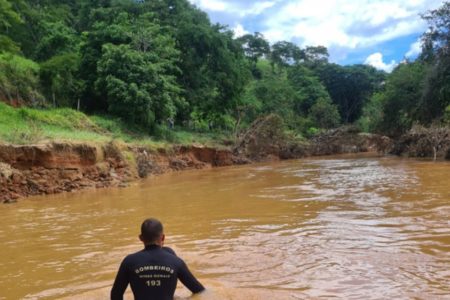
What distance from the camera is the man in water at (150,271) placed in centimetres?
400

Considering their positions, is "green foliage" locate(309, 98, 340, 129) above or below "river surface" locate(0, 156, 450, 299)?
→ above

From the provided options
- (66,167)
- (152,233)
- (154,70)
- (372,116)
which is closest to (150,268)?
(152,233)

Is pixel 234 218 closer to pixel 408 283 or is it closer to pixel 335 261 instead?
pixel 335 261

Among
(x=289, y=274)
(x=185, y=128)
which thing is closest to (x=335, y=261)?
(x=289, y=274)

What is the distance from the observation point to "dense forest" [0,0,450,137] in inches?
1078

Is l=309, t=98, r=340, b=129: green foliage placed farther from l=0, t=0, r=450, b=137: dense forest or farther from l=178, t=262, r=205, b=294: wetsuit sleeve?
l=178, t=262, r=205, b=294: wetsuit sleeve

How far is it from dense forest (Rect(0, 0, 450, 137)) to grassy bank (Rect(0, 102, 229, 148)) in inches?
46.7

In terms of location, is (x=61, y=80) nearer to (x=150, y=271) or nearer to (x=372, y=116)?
(x=150, y=271)

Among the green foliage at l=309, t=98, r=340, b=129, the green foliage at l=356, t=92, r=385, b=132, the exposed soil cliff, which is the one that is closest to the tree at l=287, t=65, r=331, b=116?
the green foliage at l=309, t=98, r=340, b=129

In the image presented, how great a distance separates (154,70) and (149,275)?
2455cm

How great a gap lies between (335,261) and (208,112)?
31461mm

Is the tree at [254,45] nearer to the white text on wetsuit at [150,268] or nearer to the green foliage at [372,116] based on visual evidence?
the green foliage at [372,116]

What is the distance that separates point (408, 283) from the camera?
228 inches

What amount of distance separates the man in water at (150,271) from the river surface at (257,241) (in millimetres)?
924
